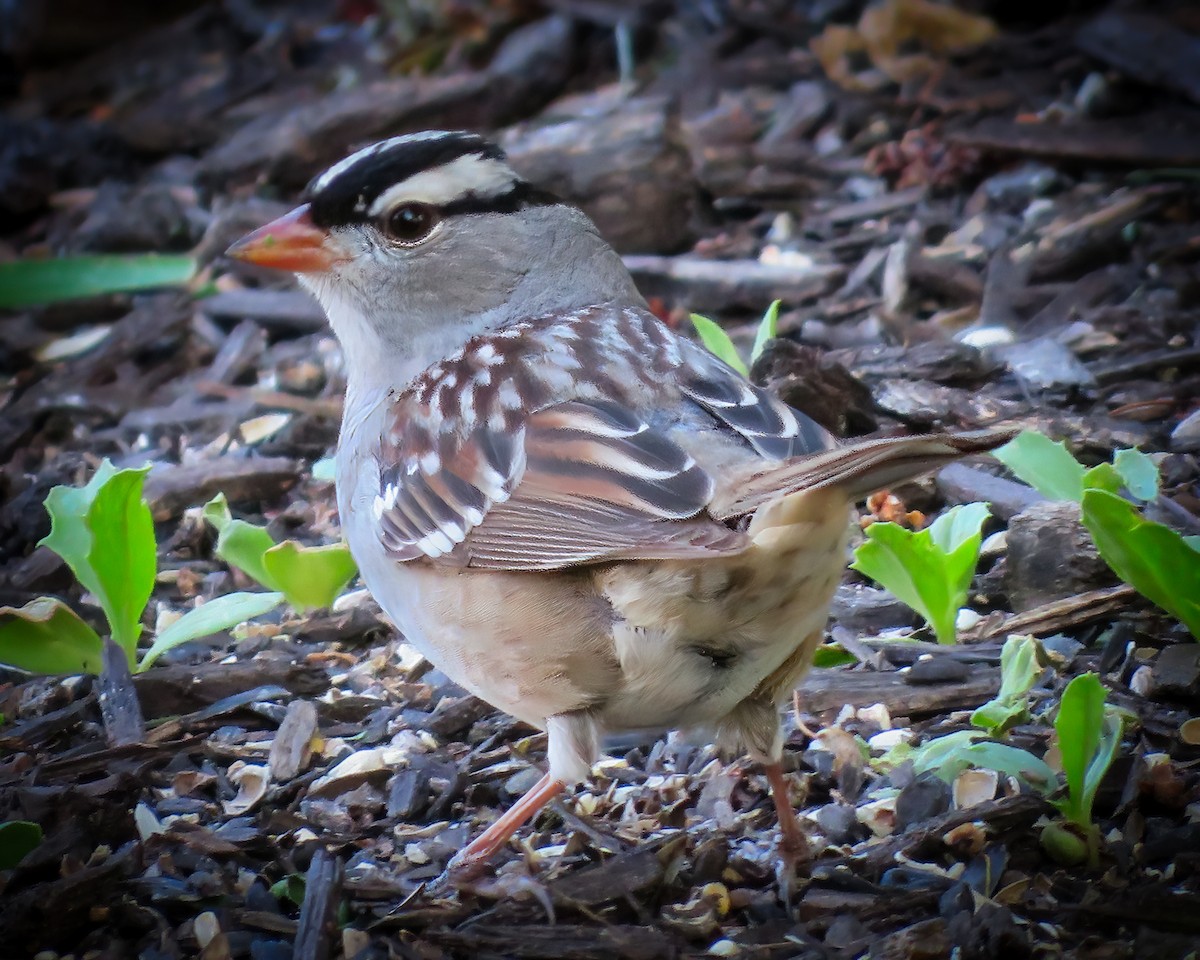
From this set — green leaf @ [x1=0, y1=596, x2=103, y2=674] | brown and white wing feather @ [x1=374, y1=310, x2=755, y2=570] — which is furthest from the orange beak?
green leaf @ [x1=0, y1=596, x2=103, y2=674]

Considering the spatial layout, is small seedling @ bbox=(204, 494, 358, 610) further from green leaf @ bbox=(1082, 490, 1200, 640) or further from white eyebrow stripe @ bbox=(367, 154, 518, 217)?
green leaf @ bbox=(1082, 490, 1200, 640)

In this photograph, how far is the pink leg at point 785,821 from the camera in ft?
8.52

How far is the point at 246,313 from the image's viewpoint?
5.09 m

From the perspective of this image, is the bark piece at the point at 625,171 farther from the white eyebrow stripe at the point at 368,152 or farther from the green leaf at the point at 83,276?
the white eyebrow stripe at the point at 368,152

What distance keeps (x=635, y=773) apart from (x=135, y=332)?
2.93 metres

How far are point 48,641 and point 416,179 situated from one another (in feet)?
4.36

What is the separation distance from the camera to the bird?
2330mm

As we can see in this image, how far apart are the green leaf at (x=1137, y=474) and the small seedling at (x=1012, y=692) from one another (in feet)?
1.55

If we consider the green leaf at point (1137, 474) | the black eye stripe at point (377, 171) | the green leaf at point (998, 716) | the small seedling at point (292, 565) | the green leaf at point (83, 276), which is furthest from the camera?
the green leaf at point (83, 276)

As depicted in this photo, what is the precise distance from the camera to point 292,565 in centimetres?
336

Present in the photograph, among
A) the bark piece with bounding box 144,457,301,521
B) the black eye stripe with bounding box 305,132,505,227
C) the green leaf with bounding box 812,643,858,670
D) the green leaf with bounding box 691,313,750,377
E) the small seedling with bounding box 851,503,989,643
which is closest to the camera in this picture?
the small seedling with bounding box 851,503,989,643

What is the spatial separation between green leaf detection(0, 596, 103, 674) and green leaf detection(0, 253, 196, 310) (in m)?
2.27

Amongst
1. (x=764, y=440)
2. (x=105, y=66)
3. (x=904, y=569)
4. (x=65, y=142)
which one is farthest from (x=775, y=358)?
(x=105, y=66)

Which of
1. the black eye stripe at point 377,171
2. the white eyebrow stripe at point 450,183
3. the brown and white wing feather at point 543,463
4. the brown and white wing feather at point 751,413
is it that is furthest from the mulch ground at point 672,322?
the black eye stripe at point 377,171
